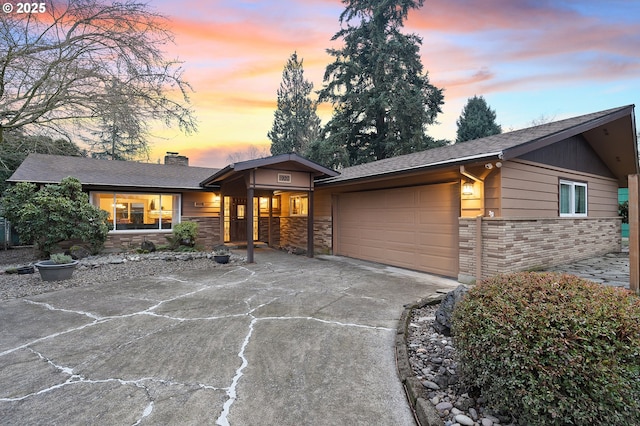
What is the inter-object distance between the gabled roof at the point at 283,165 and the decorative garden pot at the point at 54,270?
436 centimetres

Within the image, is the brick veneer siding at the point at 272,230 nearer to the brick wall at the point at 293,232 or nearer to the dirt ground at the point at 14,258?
the brick wall at the point at 293,232

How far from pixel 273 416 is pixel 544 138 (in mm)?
6743

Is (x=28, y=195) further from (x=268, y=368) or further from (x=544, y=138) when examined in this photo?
(x=544, y=138)

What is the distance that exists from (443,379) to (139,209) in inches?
461

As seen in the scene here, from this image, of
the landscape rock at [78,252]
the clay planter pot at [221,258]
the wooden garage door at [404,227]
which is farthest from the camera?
the landscape rock at [78,252]

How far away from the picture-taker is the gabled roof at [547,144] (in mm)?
5656

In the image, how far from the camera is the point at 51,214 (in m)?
8.38

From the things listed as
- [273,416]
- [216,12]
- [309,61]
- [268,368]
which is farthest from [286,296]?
[309,61]

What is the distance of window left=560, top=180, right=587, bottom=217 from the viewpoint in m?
7.68

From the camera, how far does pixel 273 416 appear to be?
7.20 feet

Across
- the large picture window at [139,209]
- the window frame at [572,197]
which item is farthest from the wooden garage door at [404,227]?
the large picture window at [139,209]

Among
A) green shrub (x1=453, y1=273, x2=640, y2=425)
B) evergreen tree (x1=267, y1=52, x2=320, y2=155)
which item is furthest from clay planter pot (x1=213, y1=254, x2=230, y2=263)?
evergreen tree (x1=267, y1=52, x2=320, y2=155)

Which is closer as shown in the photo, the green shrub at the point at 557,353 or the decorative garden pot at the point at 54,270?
the green shrub at the point at 557,353

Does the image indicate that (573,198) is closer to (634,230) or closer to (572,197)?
(572,197)
